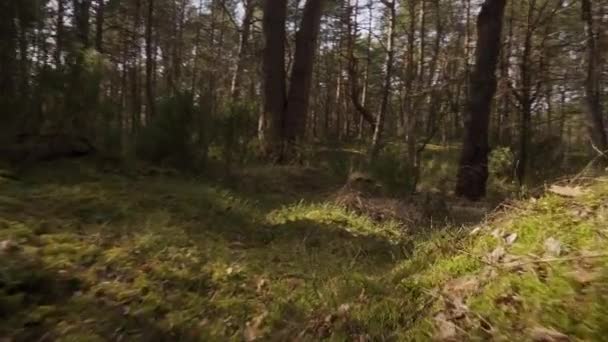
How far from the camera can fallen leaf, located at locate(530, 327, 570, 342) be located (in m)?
1.75

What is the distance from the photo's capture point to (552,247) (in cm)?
228

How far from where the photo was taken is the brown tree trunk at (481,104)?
25.5ft

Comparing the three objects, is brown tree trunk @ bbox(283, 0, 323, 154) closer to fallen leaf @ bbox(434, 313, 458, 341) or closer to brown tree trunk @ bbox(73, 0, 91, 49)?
brown tree trunk @ bbox(73, 0, 91, 49)

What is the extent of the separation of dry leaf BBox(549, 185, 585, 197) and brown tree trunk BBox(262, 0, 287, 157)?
6700mm

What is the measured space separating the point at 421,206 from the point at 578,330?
4.34 m

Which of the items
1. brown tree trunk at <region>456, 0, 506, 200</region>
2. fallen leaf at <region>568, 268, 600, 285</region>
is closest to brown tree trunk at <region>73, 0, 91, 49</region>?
brown tree trunk at <region>456, 0, 506, 200</region>

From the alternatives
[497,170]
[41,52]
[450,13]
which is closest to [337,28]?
[450,13]

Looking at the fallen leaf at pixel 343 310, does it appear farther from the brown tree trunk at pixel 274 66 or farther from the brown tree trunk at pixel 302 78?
the brown tree trunk at pixel 274 66

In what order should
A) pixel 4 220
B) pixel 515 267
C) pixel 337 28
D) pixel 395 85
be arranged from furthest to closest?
pixel 395 85 → pixel 337 28 → pixel 4 220 → pixel 515 267

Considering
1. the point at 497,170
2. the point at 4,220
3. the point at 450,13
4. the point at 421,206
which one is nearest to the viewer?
the point at 4,220

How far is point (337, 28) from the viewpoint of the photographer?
26172 mm

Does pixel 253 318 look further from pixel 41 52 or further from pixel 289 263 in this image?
pixel 41 52

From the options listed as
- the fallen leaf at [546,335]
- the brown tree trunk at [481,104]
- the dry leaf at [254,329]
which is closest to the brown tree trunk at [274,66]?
the brown tree trunk at [481,104]

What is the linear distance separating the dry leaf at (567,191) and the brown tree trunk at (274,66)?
670 cm
